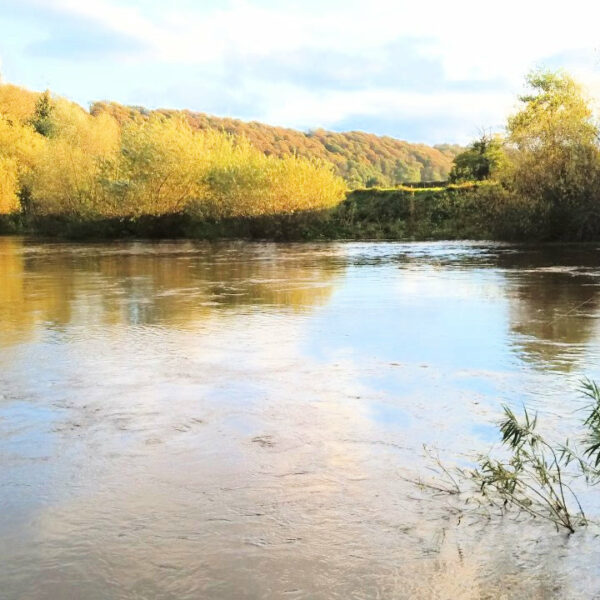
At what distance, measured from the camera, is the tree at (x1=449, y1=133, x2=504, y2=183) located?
182ft

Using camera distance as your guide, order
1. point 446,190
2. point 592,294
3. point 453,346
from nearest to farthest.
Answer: point 453,346 → point 592,294 → point 446,190

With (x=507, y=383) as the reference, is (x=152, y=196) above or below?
above

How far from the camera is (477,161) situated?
5716 cm

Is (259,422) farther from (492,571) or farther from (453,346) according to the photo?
(453,346)

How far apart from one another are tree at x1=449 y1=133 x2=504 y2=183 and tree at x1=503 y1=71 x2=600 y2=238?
21369 mm

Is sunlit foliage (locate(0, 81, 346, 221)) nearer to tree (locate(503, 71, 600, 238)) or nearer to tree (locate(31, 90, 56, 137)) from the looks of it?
tree (locate(503, 71, 600, 238))

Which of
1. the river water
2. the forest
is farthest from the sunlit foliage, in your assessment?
the river water

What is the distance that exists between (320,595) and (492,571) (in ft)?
2.99

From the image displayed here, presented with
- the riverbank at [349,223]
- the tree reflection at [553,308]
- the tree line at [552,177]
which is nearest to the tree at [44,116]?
the riverbank at [349,223]

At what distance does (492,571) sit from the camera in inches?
154

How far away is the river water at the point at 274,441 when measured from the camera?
13.0 ft

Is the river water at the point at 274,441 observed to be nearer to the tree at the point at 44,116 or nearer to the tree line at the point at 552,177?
the tree line at the point at 552,177

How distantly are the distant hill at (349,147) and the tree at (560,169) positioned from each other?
283 ft

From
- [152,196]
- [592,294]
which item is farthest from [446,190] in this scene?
[592,294]
